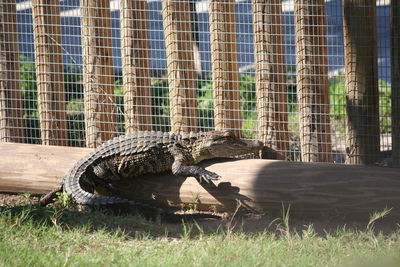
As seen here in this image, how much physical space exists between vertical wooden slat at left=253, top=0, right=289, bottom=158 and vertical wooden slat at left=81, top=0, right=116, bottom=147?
1477 millimetres

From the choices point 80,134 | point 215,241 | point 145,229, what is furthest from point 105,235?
point 80,134

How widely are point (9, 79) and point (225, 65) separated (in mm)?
2306

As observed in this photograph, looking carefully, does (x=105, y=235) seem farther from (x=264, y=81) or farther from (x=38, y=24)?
(x=38, y=24)

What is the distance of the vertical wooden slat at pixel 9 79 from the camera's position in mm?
6828

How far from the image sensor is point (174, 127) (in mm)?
6469

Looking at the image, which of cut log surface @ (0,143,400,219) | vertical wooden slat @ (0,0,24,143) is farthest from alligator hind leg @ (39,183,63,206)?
vertical wooden slat @ (0,0,24,143)

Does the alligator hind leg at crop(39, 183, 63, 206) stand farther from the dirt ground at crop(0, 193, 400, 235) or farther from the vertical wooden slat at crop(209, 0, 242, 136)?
the vertical wooden slat at crop(209, 0, 242, 136)

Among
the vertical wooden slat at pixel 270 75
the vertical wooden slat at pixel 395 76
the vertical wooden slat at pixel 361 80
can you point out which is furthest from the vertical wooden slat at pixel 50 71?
the vertical wooden slat at pixel 395 76

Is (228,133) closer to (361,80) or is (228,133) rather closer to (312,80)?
(312,80)

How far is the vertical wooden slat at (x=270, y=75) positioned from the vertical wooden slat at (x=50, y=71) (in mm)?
2026

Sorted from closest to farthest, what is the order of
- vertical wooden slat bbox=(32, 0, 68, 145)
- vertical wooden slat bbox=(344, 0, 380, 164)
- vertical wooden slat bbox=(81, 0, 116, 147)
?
vertical wooden slat bbox=(344, 0, 380, 164)
vertical wooden slat bbox=(81, 0, 116, 147)
vertical wooden slat bbox=(32, 0, 68, 145)

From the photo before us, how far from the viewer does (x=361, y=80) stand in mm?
5945

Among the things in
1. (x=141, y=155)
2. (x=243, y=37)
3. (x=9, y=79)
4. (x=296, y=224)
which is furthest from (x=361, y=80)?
(x=9, y=79)

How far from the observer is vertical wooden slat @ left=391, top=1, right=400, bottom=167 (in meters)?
5.74
